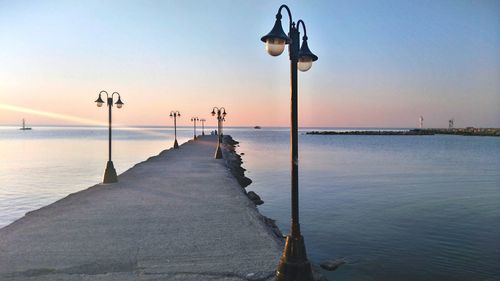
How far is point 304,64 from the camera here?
19.6ft

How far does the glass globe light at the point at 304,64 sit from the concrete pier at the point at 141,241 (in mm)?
3266

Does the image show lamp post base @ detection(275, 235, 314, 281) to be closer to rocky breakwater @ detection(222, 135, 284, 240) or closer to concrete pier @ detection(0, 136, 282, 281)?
concrete pier @ detection(0, 136, 282, 281)

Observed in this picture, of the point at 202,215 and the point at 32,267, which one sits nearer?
the point at 32,267

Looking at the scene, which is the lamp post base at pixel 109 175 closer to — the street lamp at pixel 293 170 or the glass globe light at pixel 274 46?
the street lamp at pixel 293 170

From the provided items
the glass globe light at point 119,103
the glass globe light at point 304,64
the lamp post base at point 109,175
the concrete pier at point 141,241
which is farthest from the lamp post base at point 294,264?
the glass globe light at point 119,103

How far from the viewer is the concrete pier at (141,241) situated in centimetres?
593

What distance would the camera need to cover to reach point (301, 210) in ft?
59.3

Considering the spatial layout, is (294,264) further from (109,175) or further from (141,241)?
(109,175)

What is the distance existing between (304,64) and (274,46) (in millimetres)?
968

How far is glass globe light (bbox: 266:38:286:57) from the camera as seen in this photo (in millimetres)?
5139

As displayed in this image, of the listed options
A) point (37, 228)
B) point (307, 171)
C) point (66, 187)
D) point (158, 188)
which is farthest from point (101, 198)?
point (307, 171)

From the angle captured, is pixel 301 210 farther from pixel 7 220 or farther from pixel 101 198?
pixel 7 220

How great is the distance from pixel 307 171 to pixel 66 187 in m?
20.4

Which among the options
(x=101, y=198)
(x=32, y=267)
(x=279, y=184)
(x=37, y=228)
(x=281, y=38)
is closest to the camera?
(x=281, y=38)
